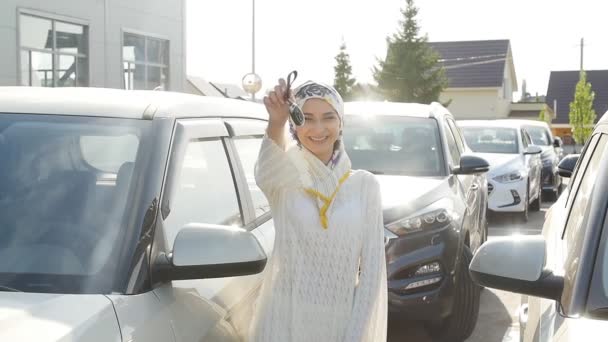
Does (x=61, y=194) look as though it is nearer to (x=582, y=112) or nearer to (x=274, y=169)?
(x=274, y=169)

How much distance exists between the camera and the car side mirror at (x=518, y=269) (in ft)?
7.60

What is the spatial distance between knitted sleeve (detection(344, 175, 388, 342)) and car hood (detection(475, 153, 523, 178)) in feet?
31.5

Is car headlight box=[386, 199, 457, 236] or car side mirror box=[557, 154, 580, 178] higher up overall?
car side mirror box=[557, 154, 580, 178]

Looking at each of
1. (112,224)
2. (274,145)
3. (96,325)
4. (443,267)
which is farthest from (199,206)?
(443,267)

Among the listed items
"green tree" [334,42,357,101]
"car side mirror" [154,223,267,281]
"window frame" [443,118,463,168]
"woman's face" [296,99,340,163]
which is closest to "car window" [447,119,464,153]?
"window frame" [443,118,463,168]

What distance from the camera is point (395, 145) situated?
7.04m

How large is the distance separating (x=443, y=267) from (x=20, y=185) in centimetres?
339

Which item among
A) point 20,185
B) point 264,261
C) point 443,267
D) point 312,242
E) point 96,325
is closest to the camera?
point 96,325

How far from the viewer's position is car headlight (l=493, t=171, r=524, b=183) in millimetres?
12289

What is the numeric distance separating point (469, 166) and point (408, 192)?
1.02m

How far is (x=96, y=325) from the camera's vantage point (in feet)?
6.61

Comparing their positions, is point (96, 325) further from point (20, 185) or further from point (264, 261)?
point (20, 185)

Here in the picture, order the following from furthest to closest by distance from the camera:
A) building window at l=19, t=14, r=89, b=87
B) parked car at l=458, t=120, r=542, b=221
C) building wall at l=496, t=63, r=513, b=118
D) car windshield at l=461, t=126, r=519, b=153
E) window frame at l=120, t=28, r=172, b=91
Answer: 1. building wall at l=496, t=63, r=513, b=118
2. window frame at l=120, t=28, r=172, b=91
3. building window at l=19, t=14, r=89, b=87
4. car windshield at l=461, t=126, r=519, b=153
5. parked car at l=458, t=120, r=542, b=221

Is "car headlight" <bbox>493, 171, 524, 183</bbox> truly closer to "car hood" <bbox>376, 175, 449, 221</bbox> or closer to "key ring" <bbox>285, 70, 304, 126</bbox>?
"car hood" <bbox>376, 175, 449, 221</bbox>
